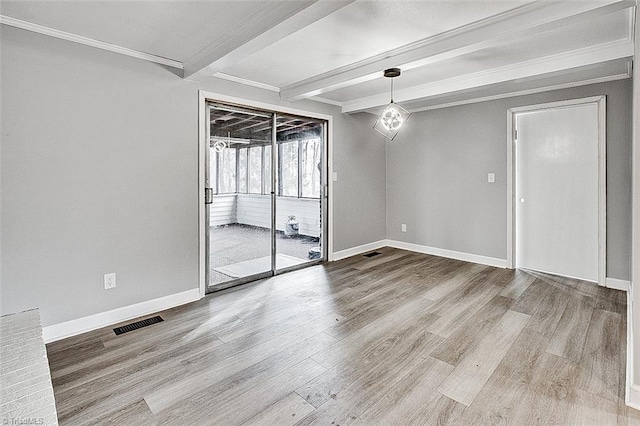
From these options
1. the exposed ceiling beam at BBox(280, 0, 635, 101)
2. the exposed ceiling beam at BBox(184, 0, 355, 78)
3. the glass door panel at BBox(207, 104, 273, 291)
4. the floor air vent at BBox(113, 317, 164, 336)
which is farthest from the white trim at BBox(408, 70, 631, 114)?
the floor air vent at BBox(113, 317, 164, 336)

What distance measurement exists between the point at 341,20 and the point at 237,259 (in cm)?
273

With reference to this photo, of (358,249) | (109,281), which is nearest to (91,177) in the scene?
(109,281)

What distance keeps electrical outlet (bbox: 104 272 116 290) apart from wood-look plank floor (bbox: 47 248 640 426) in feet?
1.21

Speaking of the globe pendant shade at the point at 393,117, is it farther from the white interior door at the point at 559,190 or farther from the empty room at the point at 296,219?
the white interior door at the point at 559,190

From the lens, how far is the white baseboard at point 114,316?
262cm

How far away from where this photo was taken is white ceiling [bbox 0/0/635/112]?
2.15 m

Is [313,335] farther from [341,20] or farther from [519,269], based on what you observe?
[519,269]

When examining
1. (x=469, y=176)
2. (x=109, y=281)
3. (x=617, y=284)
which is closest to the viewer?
(x=109, y=281)

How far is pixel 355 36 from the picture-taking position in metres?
2.63

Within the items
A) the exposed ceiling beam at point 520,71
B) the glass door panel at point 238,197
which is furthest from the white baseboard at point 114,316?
the exposed ceiling beam at point 520,71

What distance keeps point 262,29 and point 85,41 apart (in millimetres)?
1512

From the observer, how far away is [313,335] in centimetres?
269

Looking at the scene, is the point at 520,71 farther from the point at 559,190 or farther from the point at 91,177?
the point at 91,177

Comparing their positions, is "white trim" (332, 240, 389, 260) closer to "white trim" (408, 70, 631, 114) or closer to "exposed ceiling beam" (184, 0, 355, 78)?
"white trim" (408, 70, 631, 114)
